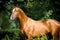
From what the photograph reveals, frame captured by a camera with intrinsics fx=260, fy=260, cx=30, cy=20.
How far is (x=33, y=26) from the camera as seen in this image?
828cm

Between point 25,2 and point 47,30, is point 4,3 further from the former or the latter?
point 47,30

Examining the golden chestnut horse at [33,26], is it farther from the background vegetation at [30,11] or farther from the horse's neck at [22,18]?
the background vegetation at [30,11]

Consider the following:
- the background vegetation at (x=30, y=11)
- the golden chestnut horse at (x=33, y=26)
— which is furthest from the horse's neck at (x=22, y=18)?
the background vegetation at (x=30, y=11)

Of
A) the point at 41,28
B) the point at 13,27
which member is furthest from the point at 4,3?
the point at 41,28

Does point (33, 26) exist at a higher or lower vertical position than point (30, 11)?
lower

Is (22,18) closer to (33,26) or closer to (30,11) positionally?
(33,26)

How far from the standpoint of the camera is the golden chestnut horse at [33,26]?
798 cm

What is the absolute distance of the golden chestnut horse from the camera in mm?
7980

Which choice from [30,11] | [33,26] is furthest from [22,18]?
[30,11]

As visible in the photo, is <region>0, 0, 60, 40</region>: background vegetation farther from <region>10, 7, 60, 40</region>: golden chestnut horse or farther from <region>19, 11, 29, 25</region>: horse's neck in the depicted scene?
<region>19, 11, 29, 25</region>: horse's neck

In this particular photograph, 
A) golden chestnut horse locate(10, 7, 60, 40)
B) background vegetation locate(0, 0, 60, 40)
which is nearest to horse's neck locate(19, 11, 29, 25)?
golden chestnut horse locate(10, 7, 60, 40)

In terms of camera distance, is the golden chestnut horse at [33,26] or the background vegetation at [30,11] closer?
the golden chestnut horse at [33,26]

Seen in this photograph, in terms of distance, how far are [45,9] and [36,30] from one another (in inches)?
108

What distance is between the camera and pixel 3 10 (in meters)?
11.0
